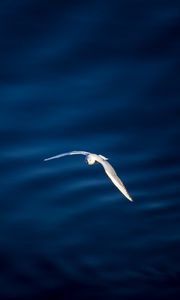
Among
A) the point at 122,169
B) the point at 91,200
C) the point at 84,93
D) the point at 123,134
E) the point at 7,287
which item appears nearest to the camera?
the point at 7,287

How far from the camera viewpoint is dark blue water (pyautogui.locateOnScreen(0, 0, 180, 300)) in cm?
447

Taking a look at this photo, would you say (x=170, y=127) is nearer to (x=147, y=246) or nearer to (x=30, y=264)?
(x=147, y=246)

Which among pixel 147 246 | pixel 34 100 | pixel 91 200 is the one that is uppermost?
pixel 34 100

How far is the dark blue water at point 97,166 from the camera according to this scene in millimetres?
4469

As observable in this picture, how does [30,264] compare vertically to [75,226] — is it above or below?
below

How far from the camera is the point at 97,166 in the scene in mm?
5852

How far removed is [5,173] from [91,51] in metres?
2.68

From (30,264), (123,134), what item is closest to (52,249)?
(30,264)

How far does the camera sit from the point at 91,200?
5.32 meters

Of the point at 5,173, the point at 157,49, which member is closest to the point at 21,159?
the point at 5,173

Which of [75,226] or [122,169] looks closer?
[75,226]

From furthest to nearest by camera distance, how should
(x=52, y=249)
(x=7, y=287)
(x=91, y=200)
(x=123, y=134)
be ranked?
(x=123, y=134), (x=91, y=200), (x=52, y=249), (x=7, y=287)

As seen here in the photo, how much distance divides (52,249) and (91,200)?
79cm

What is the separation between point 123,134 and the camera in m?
6.36
